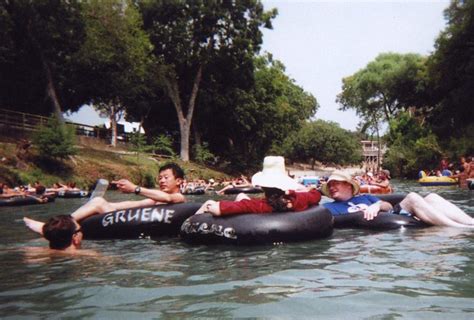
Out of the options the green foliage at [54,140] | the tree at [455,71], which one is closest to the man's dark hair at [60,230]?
the green foliage at [54,140]

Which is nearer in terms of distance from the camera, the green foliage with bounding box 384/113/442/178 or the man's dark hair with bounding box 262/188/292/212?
the man's dark hair with bounding box 262/188/292/212

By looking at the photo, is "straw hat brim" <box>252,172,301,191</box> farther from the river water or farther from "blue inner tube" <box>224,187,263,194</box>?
"blue inner tube" <box>224,187,263,194</box>

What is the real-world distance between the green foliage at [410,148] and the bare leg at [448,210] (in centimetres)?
2966

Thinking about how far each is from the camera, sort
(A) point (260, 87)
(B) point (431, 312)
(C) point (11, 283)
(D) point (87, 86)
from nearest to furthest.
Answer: (B) point (431, 312) → (C) point (11, 283) → (D) point (87, 86) → (A) point (260, 87)

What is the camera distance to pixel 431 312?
3658 millimetres

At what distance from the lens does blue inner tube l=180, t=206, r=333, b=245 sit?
6.88 meters

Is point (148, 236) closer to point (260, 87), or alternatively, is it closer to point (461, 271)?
point (461, 271)

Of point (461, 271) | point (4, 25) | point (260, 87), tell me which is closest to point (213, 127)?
point (260, 87)

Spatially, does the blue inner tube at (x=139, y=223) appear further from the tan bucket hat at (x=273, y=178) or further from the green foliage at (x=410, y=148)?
the green foliage at (x=410, y=148)

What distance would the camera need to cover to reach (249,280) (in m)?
4.82

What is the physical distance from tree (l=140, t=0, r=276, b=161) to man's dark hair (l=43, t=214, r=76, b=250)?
3096cm

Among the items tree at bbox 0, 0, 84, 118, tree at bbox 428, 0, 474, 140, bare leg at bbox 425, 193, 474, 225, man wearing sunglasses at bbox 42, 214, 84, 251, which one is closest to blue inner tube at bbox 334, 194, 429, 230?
bare leg at bbox 425, 193, 474, 225

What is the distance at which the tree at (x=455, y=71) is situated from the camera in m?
Answer: 30.8

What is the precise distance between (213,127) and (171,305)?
139 feet
